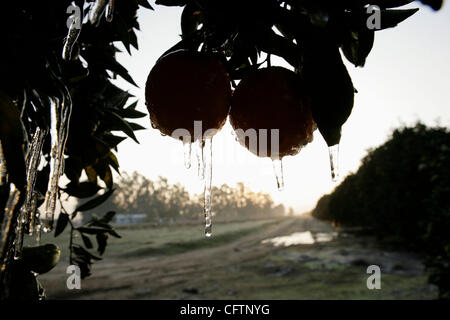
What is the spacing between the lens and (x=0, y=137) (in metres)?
0.54

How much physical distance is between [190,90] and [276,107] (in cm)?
19

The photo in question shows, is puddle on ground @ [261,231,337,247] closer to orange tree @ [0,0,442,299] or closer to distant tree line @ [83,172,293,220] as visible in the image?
orange tree @ [0,0,442,299]

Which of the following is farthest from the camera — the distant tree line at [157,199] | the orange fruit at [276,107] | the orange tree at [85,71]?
the distant tree line at [157,199]

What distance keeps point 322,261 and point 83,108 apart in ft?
34.1

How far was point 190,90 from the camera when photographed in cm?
70

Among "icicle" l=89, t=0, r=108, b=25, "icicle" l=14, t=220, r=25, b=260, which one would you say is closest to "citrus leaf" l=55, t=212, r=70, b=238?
"icicle" l=14, t=220, r=25, b=260

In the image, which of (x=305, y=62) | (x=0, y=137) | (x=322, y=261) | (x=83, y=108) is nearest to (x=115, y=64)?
(x=83, y=108)

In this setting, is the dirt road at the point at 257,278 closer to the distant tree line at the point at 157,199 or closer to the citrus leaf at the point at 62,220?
the citrus leaf at the point at 62,220

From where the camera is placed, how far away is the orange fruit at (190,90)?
2.29 feet

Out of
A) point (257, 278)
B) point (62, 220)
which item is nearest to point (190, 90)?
point (62, 220)

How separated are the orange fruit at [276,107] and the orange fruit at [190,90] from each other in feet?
0.14

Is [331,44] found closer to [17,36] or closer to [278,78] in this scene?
[278,78]

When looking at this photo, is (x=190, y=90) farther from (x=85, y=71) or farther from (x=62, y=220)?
(x=62, y=220)

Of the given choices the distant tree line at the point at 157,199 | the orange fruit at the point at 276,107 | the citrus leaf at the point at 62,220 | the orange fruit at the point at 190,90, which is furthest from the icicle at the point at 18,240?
the distant tree line at the point at 157,199
